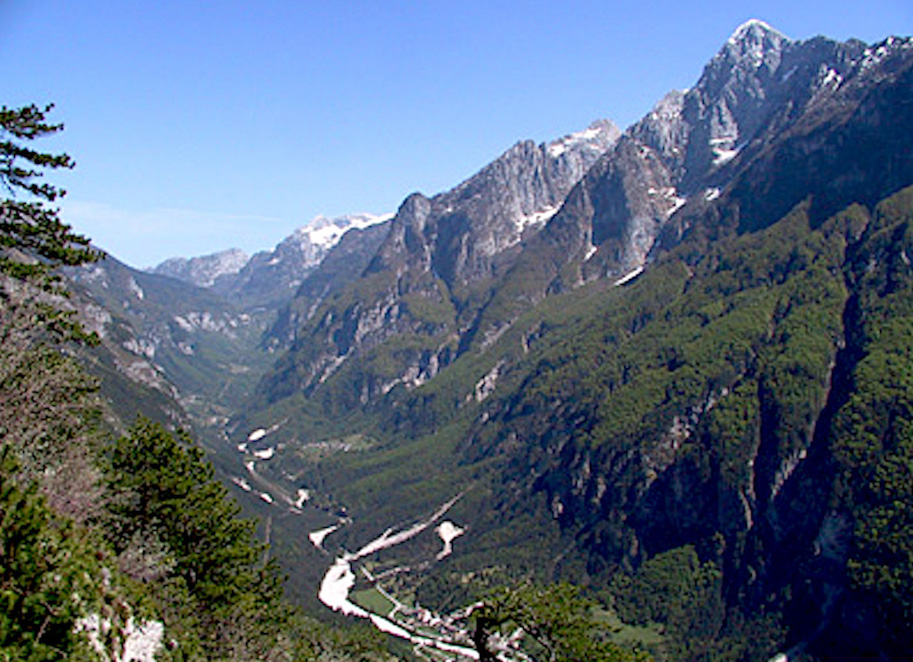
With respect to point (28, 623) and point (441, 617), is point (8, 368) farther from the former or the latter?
point (441, 617)

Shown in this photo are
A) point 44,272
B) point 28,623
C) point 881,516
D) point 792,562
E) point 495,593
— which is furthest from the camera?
point 792,562

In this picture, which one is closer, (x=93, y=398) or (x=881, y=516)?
(x=93, y=398)

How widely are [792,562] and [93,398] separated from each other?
188 meters

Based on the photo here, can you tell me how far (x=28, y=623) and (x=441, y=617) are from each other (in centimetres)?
18344

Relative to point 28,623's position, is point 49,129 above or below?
above

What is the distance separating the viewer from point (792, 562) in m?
186

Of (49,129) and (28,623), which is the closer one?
(28,623)

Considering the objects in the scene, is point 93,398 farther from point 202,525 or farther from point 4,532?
point 4,532

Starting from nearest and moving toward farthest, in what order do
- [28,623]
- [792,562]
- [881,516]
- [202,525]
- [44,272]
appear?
[28,623]
[44,272]
[202,525]
[881,516]
[792,562]

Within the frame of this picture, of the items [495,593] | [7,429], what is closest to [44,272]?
[7,429]

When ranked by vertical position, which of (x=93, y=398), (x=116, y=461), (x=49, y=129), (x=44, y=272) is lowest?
(x=116, y=461)

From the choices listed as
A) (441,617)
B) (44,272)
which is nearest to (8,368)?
(44,272)

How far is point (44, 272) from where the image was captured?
37375 mm

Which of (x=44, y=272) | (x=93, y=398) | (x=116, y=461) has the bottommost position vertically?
(x=116, y=461)
